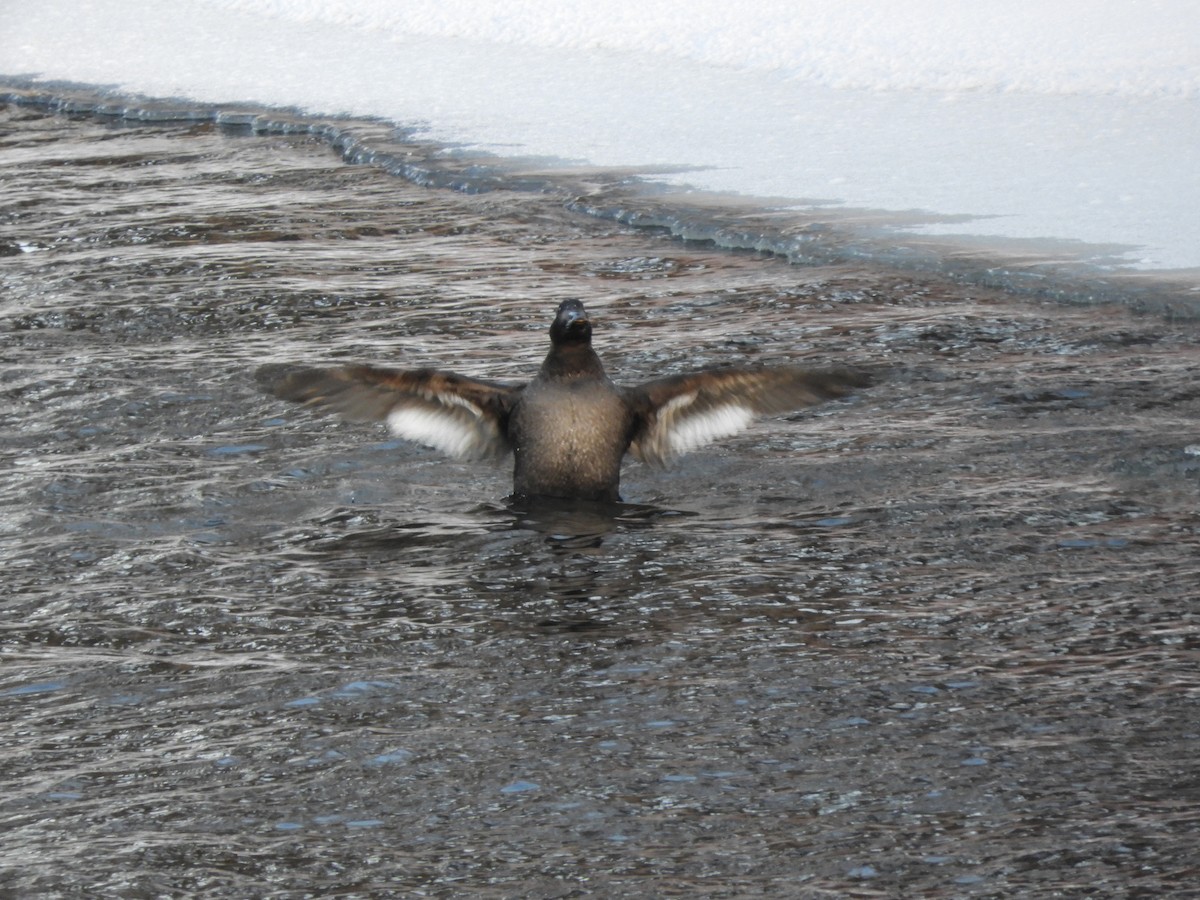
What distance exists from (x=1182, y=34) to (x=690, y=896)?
1164 centimetres

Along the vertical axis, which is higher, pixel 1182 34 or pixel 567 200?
pixel 1182 34

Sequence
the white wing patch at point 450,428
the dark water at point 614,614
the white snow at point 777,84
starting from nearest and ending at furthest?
the dark water at point 614,614 → the white wing patch at point 450,428 → the white snow at point 777,84

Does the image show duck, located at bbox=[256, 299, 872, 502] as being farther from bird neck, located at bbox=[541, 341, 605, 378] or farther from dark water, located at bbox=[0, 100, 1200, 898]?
dark water, located at bbox=[0, 100, 1200, 898]

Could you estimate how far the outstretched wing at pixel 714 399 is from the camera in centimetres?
655

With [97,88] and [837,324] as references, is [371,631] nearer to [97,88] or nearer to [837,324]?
[837,324]

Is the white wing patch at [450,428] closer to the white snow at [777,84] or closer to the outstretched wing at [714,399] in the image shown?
the outstretched wing at [714,399]

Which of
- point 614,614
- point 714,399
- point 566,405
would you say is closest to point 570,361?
point 566,405

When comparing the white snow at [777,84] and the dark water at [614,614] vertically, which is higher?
the white snow at [777,84]

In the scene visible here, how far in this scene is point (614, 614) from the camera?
554cm

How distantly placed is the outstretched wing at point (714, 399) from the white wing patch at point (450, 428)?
57 cm

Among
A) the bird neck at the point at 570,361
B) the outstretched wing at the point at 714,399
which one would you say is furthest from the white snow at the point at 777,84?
the bird neck at the point at 570,361

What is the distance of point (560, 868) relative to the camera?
13.0 feet

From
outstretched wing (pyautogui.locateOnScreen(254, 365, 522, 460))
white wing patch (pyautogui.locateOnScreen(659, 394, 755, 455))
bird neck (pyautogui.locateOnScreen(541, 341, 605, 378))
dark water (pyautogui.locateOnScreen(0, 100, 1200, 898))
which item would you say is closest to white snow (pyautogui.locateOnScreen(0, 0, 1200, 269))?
dark water (pyautogui.locateOnScreen(0, 100, 1200, 898))

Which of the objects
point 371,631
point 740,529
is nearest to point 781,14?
point 740,529
